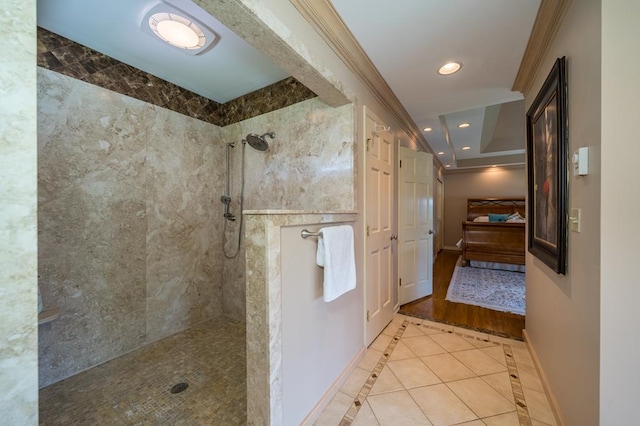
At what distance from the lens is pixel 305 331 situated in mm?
1322

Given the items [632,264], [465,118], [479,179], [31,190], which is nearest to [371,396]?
[632,264]

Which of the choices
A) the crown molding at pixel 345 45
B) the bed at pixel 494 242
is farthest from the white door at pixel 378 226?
the bed at pixel 494 242

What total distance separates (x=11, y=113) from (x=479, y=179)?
8.48m

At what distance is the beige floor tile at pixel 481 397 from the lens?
1.43m

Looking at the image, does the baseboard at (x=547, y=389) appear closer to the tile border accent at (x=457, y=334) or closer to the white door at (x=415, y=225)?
the tile border accent at (x=457, y=334)

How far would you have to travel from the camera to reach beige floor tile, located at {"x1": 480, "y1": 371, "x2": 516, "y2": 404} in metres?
1.56

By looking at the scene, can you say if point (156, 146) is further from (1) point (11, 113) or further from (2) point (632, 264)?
(2) point (632, 264)

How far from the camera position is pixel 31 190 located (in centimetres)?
58

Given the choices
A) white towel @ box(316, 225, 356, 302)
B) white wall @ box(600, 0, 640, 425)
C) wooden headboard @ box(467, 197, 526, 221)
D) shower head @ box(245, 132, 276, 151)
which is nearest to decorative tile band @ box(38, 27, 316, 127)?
shower head @ box(245, 132, 276, 151)

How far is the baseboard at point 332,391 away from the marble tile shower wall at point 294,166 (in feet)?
3.84

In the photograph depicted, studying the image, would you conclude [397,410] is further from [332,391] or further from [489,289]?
[489,289]

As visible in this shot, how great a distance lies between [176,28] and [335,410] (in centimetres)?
268

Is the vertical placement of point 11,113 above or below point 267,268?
above

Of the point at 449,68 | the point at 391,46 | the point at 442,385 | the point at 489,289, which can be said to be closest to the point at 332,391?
the point at 442,385
